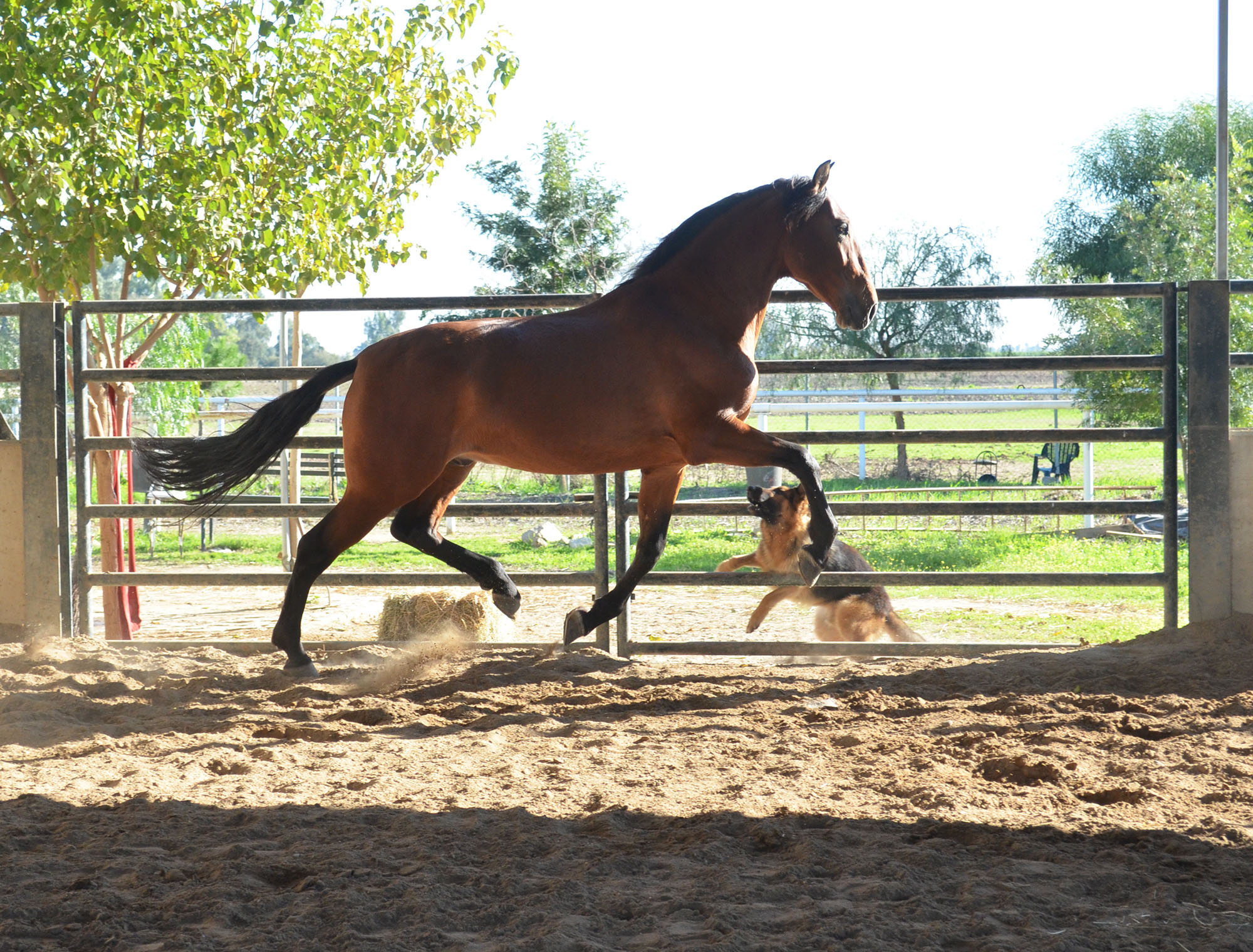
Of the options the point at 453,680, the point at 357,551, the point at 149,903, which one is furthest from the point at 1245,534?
the point at 357,551

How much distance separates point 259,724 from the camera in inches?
159

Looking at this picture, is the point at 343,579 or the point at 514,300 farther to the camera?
the point at 343,579

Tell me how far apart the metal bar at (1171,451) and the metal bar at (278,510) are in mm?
189

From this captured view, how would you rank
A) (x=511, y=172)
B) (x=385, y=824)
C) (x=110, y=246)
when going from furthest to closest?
(x=511, y=172), (x=110, y=246), (x=385, y=824)

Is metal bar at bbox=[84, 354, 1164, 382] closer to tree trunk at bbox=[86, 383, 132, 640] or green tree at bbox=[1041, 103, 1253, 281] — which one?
tree trunk at bbox=[86, 383, 132, 640]

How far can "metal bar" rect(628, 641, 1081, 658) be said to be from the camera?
5.29 metres

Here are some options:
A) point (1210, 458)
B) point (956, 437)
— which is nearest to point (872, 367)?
point (956, 437)

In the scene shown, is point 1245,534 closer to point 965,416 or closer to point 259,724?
point 259,724

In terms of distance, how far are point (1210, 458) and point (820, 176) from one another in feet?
8.11

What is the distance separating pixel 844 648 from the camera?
17.9 feet

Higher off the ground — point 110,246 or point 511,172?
point 511,172

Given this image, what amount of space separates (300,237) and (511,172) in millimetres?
11310

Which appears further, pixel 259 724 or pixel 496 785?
pixel 259 724

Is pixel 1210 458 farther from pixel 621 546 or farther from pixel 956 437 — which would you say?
pixel 621 546
